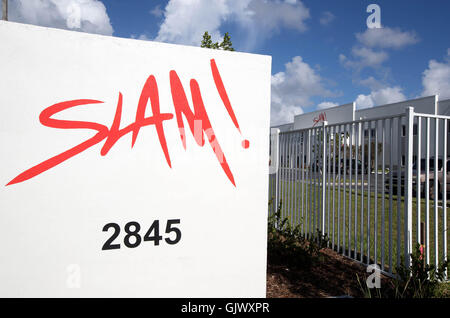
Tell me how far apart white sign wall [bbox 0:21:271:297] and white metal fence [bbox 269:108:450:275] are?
2.40m

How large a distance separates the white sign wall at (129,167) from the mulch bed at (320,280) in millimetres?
1317

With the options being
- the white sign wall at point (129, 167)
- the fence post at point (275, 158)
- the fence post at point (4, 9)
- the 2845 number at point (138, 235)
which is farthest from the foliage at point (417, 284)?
the fence post at point (4, 9)

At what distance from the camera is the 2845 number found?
2.40 m

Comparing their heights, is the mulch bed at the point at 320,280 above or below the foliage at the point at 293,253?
below

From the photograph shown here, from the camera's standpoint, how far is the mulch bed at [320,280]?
12.8 feet

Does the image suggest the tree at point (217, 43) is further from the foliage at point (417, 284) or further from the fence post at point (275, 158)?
the foliage at point (417, 284)

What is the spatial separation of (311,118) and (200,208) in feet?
112

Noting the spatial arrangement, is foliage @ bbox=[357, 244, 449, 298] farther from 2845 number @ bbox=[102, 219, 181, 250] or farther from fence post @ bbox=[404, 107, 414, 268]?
2845 number @ bbox=[102, 219, 181, 250]

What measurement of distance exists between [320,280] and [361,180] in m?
1.64

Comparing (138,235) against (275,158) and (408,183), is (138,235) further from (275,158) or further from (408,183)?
(275,158)

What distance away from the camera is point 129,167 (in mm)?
2436

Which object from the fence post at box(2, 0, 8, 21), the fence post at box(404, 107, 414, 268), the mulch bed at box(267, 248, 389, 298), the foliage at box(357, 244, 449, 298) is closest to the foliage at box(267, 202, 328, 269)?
the mulch bed at box(267, 248, 389, 298)

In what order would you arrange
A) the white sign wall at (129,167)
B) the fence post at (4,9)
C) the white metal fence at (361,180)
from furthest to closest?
the white metal fence at (361,180)
the fence post at (4,9)
the white sign wall at (129,167)
